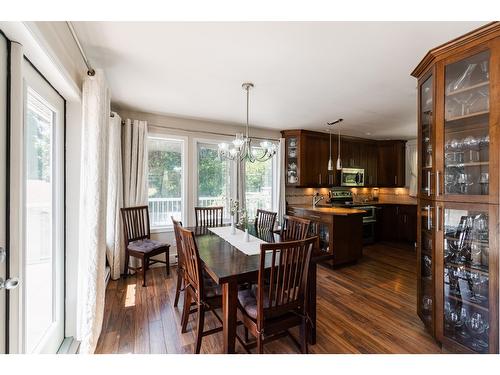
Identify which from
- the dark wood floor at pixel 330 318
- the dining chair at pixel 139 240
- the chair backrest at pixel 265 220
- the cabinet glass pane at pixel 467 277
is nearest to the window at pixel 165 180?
the dining chair at pixel 139 240

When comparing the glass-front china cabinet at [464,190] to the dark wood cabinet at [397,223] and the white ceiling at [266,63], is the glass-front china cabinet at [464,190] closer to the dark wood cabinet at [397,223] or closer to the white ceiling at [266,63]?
the white ceiling at [266,63]

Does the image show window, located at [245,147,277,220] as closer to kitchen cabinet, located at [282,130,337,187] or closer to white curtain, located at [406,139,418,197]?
kitchen cabinet, located at [282,130,337,187]

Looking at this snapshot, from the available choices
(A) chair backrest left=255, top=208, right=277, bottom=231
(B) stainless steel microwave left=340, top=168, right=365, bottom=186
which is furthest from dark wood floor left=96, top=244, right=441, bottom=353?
(B) stainless steel microwave left=340, top=168, right=365, bottom=186

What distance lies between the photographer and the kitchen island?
11.5 ft

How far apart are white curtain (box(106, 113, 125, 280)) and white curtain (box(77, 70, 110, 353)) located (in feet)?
3.86

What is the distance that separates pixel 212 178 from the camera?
160 inches

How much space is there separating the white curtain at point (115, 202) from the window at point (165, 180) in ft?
1.84

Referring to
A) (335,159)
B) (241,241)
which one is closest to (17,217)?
(241,241)

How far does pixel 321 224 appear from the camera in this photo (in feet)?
12.2

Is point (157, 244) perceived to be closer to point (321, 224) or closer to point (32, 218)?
point (32, 218)

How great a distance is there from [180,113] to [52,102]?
210 cm

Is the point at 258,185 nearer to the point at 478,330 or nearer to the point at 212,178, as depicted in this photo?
the point at 212,178

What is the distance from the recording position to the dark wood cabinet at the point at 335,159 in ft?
15.0
